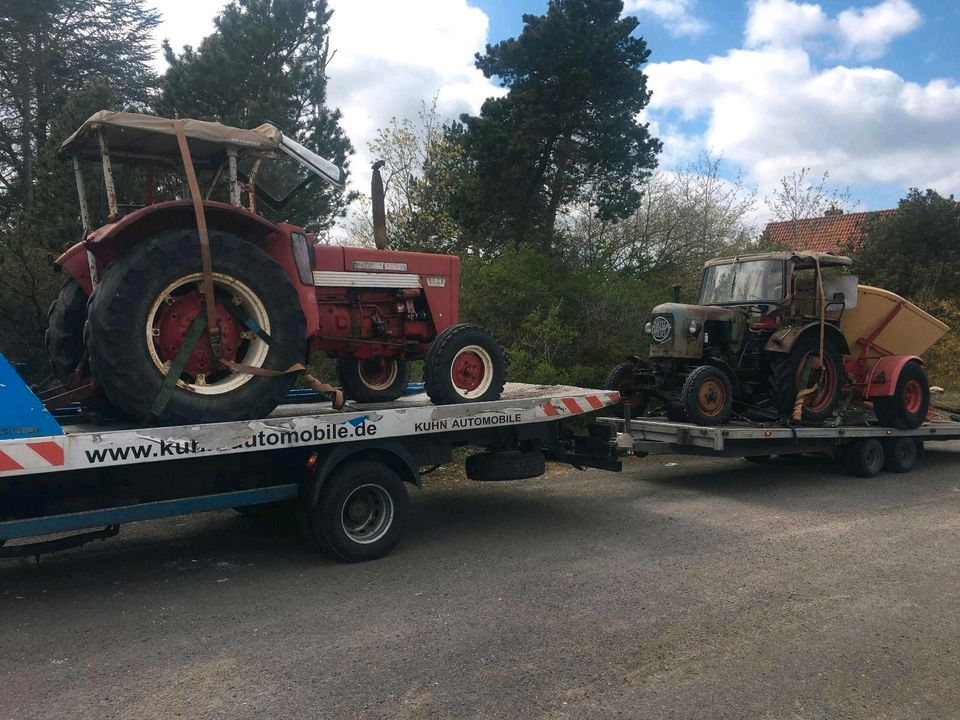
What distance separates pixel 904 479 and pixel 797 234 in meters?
16.3

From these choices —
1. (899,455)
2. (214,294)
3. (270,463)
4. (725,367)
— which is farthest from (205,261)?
(899,455)

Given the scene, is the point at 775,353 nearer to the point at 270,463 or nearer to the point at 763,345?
the point at 763,345

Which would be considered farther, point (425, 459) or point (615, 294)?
point (615, 294)

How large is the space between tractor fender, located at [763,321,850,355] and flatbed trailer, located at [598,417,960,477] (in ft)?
3.09

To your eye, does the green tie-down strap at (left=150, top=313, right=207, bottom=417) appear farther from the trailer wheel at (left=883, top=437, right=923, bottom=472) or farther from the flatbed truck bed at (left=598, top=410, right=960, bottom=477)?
the trailer wheel at (left=883, top=437, right=923, bottom=472)

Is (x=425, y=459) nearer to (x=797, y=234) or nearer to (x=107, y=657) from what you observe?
(x=107, y=657)

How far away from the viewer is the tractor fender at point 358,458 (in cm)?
538

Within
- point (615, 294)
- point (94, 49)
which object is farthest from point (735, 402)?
point (94, 49)

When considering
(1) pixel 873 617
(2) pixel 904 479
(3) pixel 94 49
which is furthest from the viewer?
(3) pixel 94 49

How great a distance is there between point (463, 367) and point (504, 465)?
3.02 feet

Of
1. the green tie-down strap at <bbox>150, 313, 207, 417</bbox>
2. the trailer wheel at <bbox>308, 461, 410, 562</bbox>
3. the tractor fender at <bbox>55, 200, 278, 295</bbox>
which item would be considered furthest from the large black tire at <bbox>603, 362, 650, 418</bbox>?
the green tie-down strap at <bbox>150, 313, 207, 417</bbox>

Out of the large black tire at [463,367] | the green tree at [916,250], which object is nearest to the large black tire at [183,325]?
the large black tire at [463,367]

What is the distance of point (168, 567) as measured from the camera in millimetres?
5551

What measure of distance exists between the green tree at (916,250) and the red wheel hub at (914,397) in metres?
10.4
